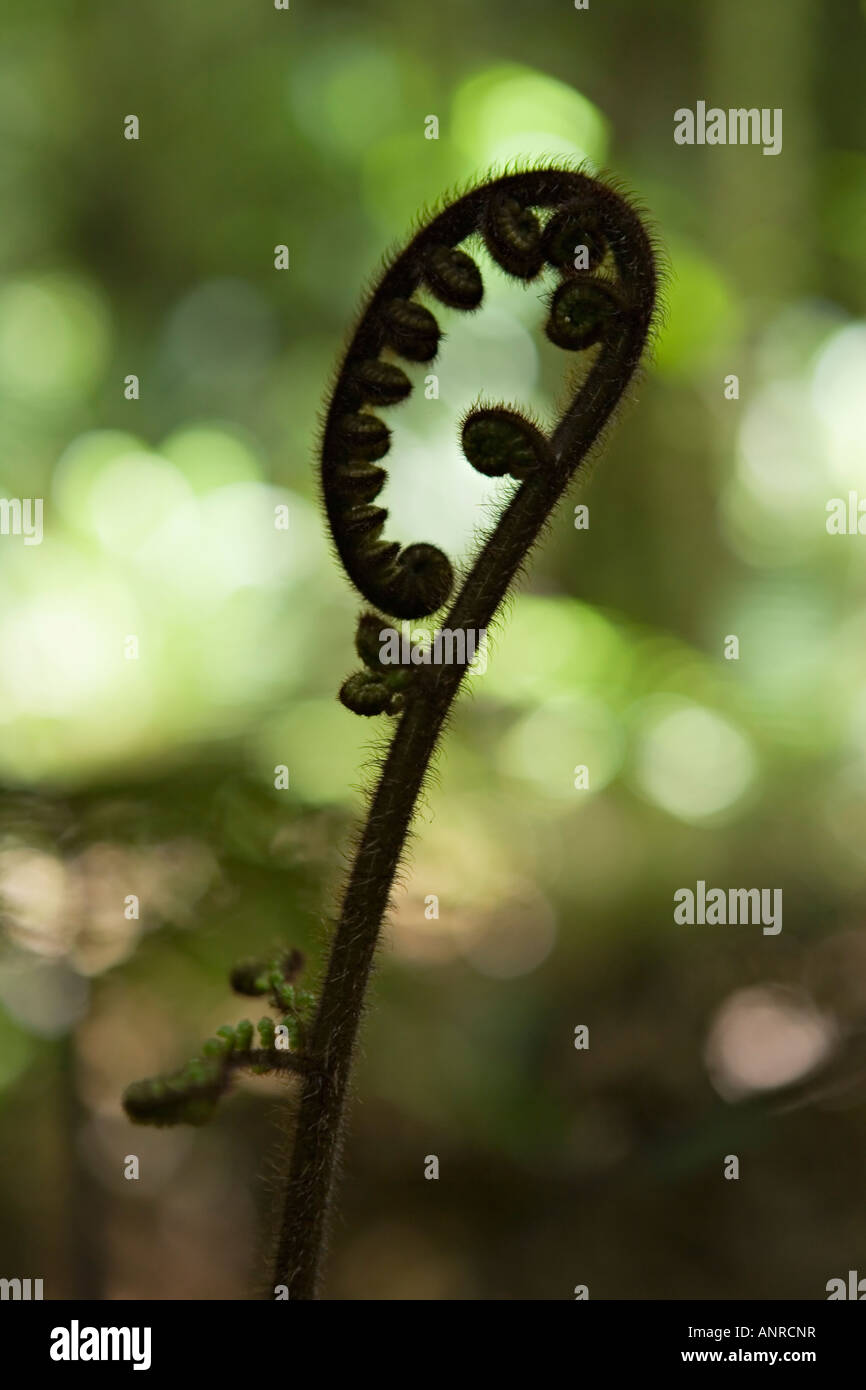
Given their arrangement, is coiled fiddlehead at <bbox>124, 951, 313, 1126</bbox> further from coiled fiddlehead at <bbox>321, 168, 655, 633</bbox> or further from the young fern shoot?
coiled fiddlehead at <bbox>321, 168, 655, 633</bbox>

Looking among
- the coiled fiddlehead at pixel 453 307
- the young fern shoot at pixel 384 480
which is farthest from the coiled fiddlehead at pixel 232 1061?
the coiled fiddlehead at pixel 453 307

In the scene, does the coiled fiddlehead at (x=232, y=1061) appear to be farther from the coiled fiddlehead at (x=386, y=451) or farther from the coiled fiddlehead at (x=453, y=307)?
the coiled fiddlehead at (x=453, y=307)

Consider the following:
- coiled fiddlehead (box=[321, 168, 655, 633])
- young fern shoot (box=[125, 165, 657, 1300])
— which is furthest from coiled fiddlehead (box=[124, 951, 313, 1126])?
coiled fiddlehead (box=[321, 168, 655, 633])

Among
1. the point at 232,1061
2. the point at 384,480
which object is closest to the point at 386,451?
the point at 384,480

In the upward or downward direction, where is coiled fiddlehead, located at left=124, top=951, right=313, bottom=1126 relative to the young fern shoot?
downward

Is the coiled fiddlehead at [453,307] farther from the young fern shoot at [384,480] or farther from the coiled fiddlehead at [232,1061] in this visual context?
the coiled fiddlehead at [232,1061]

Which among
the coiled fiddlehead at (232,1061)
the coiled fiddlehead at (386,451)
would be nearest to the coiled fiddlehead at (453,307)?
the coiled fiddlehead at (386,451)

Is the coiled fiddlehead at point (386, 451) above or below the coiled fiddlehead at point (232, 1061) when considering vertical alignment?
above

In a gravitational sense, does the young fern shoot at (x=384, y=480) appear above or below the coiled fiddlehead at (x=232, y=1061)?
above

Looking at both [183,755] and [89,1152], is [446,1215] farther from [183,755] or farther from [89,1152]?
[183,755]
